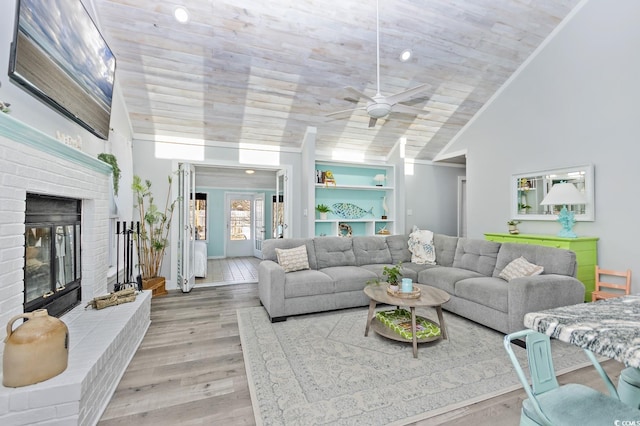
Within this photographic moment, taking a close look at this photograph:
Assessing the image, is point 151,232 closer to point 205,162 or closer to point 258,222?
point 205,162

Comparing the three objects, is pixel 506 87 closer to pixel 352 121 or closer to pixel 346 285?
pixel 352 121

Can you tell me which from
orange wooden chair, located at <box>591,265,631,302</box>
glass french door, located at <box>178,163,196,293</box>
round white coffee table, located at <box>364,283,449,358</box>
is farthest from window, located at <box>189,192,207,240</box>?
orange wooden chair, located at <box>591,265,631,302</box>

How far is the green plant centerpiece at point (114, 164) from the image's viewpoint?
3.30 metres

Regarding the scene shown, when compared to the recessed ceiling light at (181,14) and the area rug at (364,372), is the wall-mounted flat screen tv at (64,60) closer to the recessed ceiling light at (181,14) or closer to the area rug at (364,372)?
the recessed ceiling light at (181,14)

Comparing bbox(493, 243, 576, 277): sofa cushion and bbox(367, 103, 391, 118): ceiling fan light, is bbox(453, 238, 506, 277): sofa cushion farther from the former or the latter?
bbox(367, 103, 391, 118): ceiling fan light

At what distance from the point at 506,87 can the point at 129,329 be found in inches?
235

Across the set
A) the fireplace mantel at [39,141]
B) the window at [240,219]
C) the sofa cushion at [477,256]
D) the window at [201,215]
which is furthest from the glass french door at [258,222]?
the fireplace mantel at [39,141]

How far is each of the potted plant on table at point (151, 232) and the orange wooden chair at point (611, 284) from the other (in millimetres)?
5772

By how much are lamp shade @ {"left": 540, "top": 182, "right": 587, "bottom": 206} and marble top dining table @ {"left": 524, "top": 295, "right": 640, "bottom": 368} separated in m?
3.30

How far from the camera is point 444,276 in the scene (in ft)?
12.0

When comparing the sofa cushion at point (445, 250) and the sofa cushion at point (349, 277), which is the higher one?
the sofa cushion at point (445, 250)

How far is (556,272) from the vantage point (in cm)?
301

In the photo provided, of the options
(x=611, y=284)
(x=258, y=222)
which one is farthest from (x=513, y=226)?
(x=258, y=222)

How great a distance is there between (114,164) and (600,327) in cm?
418
